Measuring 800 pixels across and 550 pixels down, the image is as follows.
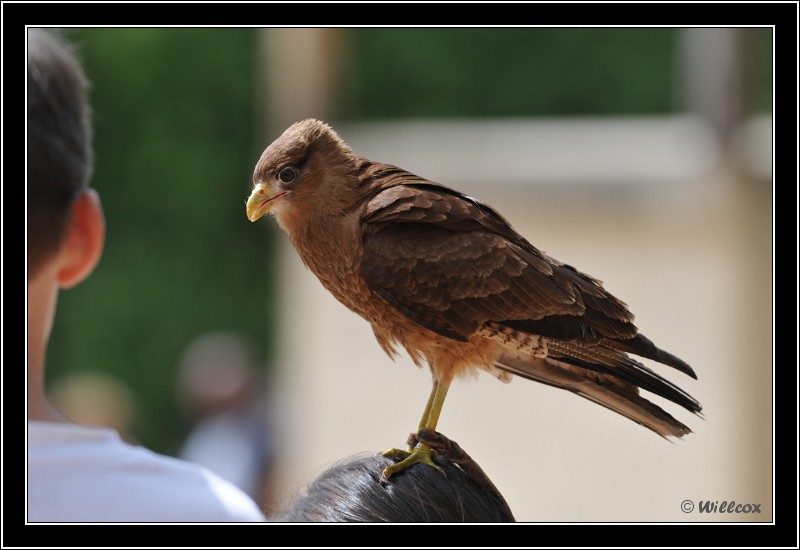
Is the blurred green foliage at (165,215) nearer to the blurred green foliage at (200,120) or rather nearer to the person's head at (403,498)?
the blurred green foliage at (200,120)

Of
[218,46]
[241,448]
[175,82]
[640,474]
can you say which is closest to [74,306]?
[175,82]

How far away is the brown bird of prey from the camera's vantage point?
1391mm

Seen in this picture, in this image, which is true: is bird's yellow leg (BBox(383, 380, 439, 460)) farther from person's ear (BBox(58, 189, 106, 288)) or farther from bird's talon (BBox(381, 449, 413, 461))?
person's ear (BBox(58, 189, 106, 288))

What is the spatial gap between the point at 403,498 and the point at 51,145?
0.98 metres

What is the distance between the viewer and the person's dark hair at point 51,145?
1.80 m

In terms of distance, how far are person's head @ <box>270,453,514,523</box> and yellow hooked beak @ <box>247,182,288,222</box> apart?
0.56 metres

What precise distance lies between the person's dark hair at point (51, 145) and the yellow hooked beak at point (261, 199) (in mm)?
725

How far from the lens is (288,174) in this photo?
4.37 feet

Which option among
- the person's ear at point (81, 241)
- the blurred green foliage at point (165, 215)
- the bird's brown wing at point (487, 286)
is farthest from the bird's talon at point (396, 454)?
the blurred green foliage at point (165, 215)

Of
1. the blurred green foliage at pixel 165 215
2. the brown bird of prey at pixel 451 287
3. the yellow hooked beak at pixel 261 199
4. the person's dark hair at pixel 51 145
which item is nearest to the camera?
the yellow hooked beak at pixel 261 199

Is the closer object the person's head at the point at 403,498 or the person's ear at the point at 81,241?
the person's head at the point at 403,498

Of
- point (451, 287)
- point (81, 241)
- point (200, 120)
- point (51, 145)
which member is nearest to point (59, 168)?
point (51, 145)

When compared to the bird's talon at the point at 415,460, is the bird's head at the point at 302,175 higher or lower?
higher

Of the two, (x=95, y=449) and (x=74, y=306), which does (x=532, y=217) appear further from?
(x=74, y=306)
